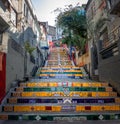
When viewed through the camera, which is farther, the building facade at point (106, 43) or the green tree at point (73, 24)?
the green tree at point (73, 24)

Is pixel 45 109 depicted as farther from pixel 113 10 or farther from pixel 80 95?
pixel 113 10

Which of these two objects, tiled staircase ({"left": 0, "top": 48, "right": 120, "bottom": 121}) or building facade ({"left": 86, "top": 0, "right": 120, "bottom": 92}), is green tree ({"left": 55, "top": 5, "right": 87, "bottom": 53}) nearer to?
building facade ({"left": 86, "top": 0, "right": 120, "bottom": 92})

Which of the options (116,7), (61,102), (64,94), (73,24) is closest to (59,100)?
(61,102)

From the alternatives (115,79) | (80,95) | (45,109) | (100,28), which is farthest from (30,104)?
(100,28)

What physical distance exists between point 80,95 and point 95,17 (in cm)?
1170

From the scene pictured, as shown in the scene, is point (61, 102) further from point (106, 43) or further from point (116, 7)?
point (106, 43)

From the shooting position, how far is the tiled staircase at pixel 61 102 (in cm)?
582

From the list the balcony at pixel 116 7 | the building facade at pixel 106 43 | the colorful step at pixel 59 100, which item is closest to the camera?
the colorful step at pixel 59 100

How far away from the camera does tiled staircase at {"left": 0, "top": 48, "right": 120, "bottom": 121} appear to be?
5816 mm

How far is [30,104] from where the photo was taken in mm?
6531

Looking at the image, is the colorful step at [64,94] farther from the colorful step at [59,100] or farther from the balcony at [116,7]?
the balcony at [116,7]

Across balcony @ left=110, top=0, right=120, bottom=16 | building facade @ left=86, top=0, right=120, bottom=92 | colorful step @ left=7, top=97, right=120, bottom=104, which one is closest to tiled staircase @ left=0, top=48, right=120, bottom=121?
colorful step @ left=7, top=97, right=120, bottom=104

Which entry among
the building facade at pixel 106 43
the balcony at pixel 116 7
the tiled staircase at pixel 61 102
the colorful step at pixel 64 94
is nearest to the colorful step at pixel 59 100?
the tiled staircase at pixel 61 102

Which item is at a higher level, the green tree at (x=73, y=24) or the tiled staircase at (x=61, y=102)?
the green tree at (x=73, y=24)
